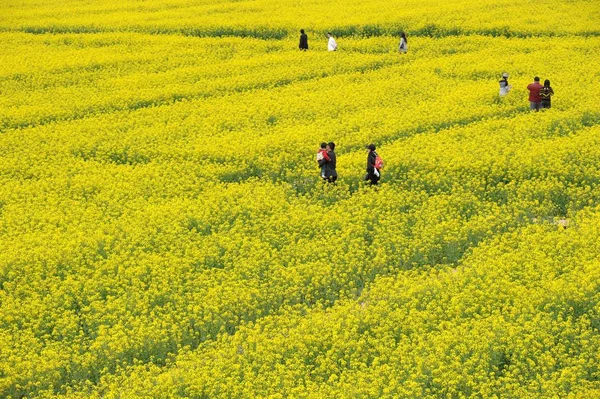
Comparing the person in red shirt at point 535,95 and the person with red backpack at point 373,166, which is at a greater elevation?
the person in red shirt at point 535,95

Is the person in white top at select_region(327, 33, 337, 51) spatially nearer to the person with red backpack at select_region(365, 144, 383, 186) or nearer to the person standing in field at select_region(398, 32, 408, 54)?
Result: the person standing in field at select_region(398, 32, 408, 54)

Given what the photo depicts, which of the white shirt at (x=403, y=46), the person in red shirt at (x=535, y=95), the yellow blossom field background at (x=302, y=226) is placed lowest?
the yellow blossom field background at (x=302, y=226)

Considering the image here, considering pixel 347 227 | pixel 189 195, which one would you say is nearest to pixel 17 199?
pixel 189 195

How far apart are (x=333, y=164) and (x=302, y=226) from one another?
2770 millimetres

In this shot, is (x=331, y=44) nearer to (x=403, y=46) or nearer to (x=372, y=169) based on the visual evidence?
(x=403, y=46)

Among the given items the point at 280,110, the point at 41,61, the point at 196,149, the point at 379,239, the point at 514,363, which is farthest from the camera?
the point at 41,61

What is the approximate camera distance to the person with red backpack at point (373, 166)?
20.8 metres

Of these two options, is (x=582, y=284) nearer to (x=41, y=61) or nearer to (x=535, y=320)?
(x=535, y=320)

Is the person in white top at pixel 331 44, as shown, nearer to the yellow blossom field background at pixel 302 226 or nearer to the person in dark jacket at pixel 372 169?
the yellow blossom field background at pixel 302 226

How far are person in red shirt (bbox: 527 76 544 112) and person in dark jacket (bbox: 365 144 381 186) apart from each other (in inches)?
304

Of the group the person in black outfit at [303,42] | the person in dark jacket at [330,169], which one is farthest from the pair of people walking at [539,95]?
the person in black outfit at [303,42]

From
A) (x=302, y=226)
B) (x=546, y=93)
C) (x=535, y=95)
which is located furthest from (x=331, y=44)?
(x=302, y=226)

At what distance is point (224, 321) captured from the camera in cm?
1572

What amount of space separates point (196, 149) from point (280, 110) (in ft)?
15.0
